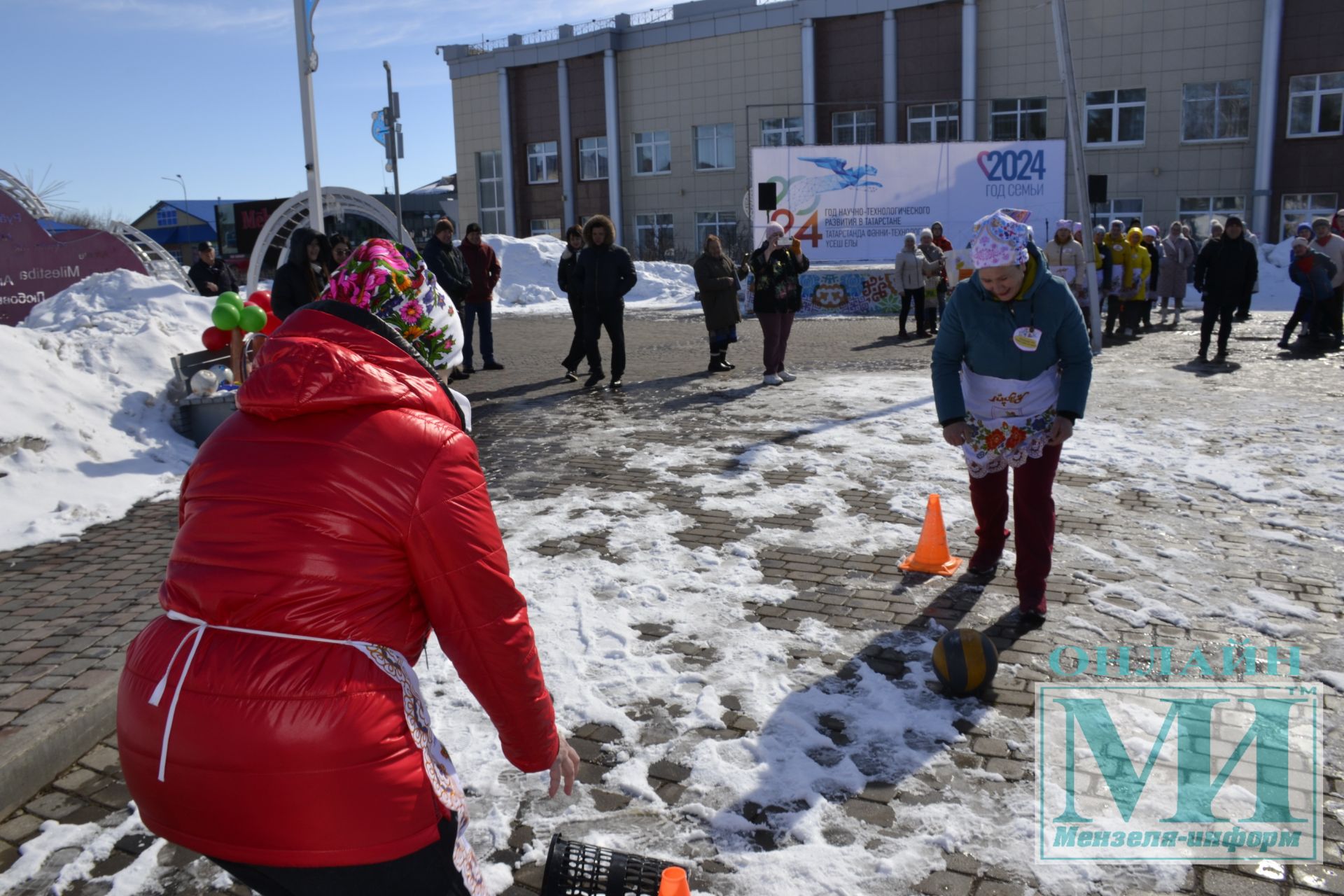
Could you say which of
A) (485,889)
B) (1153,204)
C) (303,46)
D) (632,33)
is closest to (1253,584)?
(485,889)

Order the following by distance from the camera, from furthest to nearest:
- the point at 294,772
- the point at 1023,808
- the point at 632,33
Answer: the point at 632,33, the point at 1023,808, the point at 294,772

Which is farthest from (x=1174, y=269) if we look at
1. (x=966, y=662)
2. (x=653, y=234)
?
(x=653, y=234)

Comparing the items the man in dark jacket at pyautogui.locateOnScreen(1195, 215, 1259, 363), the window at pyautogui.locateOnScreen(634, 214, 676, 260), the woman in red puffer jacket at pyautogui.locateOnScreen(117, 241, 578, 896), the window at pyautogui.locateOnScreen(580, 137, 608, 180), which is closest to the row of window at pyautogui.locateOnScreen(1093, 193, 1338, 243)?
the window at pyautogui.locateOnScreen(634, 214, 676, 260)

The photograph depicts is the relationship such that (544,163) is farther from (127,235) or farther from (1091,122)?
(127,235)

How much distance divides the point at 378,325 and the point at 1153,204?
129 ft

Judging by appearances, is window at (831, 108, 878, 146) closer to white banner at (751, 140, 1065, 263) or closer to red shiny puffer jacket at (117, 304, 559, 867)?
white banner at (751, 140, 1065, 263)

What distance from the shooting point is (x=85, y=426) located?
8562mm

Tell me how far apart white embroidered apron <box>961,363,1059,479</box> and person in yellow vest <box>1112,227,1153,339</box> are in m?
13.6

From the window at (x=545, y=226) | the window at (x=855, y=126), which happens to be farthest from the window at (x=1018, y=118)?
the window at (x=545, y=226)

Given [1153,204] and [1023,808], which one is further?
[1153,204]

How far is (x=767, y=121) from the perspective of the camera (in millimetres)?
42094

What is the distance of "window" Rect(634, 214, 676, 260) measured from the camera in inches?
1769

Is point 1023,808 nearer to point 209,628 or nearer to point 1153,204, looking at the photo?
point 209,628

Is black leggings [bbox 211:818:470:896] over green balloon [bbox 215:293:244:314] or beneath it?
beneath
